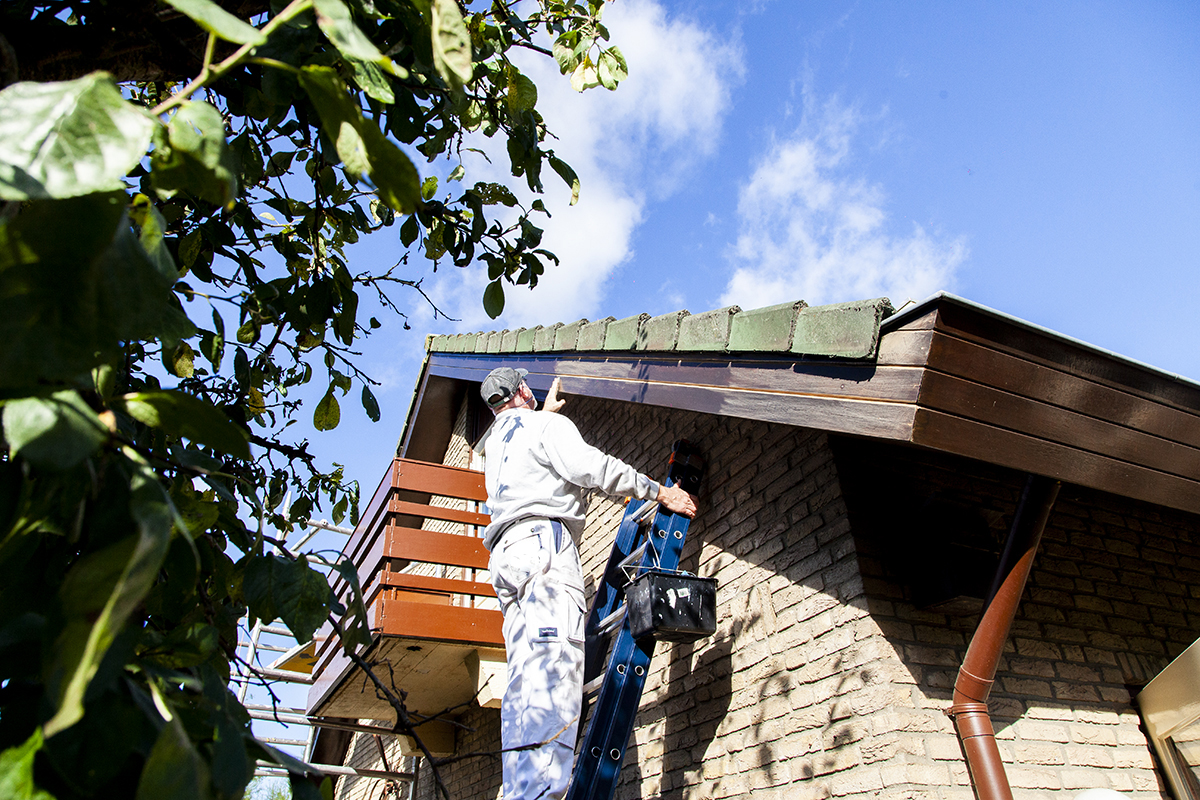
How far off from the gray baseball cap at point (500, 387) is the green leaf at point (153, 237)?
3.58m

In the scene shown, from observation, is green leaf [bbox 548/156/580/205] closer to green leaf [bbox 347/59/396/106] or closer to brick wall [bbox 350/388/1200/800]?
green leaf [bbox 347/59/396/106]

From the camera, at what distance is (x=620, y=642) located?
3203 mm

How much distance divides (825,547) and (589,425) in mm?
2956

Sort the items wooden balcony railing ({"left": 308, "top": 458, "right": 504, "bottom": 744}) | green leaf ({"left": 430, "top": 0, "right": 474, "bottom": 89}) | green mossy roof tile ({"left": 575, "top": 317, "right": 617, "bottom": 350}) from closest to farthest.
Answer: green leaf ({"left": 430, "top": 0, "right": 474, "bottom": 89}), green mossy roof tile ({"left": 575, "top": 317, "right": 617, "bottom": 350}), wooden balcony railing ({"left": 308, "top": 458, "right": 504, "bottom": 744})

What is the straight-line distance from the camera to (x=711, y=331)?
10.3 ft

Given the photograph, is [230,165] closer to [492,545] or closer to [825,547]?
[825,547]

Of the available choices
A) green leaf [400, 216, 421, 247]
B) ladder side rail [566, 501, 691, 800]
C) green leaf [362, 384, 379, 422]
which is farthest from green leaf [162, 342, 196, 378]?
ladder side rail [566, 501, 691, 800]

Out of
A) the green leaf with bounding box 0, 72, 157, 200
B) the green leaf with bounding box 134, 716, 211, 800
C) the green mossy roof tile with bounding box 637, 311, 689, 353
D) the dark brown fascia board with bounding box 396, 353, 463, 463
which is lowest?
the green leaf with bounding box 134, 716, 211, 800

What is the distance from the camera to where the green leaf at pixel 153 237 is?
607mm

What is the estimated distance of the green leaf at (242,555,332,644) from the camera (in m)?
1.00

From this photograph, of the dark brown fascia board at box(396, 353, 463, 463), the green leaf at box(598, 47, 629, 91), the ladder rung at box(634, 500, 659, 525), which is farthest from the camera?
the dark brown fascia board at box(396, 353, 463, 463)

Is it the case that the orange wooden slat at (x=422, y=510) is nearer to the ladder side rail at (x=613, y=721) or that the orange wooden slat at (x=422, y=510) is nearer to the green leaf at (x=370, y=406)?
the ladder side rail at (x=613, y=721)

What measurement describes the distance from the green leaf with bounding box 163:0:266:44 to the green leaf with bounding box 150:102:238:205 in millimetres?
63

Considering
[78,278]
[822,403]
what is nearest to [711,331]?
[822,403]
